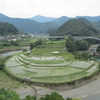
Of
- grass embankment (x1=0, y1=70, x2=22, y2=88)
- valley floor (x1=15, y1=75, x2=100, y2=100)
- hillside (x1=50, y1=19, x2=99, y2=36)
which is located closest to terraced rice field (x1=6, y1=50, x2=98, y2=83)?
grass embankment (x1=0, y1=70, x2=22, y2=88)

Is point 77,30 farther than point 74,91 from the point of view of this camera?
Yes

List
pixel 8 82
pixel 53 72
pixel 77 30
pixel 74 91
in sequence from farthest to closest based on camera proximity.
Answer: pixel 77 30
pixel 53 72
pixel 8 82
pixel 74 91

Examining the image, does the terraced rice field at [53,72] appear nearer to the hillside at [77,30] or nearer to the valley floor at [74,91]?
the valley floor at [74,91]

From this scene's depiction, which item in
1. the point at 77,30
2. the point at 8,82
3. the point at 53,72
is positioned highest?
the point at 77,30

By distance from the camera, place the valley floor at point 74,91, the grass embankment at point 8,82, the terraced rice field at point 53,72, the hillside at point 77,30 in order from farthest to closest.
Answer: the hillside at point 77,30
the terraced rice field at point 53,72
the grass embankment at point 8,82
the valley floor at point 74,91

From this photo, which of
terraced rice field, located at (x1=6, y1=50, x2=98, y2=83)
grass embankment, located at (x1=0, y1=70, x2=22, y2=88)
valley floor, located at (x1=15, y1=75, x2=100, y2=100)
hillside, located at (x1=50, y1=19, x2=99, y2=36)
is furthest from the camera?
hillside, located at (x1=50, y1=19, x2=99, y2=36)

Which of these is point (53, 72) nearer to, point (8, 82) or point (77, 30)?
point (8, 82)

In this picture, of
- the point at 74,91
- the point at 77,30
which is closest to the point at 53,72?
the point at 74,91

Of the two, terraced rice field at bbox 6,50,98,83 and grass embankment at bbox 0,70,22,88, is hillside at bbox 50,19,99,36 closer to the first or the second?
terraced rice field at bbox 6,50,98,83

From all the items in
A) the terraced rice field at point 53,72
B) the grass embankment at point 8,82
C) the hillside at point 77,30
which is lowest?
the grass embankment at point 8,82

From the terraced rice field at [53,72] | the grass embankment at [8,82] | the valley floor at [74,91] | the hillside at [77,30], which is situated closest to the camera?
the valley floor at [74,91]

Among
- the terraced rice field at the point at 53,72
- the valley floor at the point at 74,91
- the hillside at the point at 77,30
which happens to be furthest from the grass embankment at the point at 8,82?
the hillside at the point at 77,30

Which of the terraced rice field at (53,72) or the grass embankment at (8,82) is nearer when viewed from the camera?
the grass embankment at (8,82)

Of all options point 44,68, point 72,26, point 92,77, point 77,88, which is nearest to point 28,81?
point 44,68
